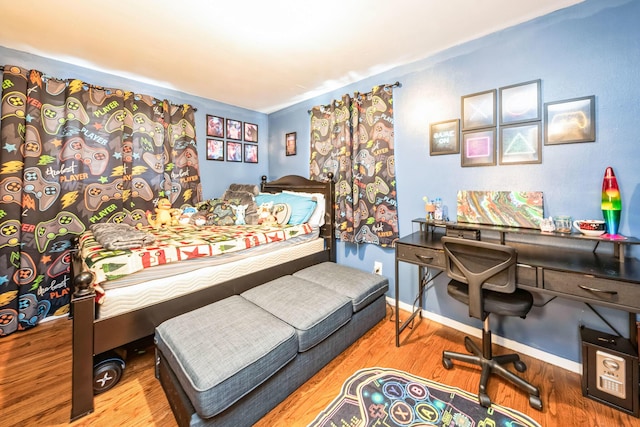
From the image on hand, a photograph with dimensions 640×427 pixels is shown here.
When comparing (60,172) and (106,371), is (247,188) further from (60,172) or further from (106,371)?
(106,371)

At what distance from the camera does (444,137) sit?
221 cm

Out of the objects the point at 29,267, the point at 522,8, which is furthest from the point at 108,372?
the point at 522,8

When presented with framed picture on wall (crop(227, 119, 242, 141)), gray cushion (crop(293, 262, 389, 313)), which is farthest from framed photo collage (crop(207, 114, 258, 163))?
gray cushion (crop(293, 262, 389, 313))

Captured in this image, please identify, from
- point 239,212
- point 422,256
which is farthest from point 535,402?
point 239,212

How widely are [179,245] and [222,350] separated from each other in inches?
33.8

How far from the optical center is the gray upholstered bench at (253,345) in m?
1.22

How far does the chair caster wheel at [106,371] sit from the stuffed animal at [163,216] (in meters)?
1.29

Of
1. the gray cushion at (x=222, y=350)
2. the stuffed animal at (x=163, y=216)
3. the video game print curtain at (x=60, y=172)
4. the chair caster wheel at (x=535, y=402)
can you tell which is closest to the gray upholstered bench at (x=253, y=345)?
the gray cushion at (x=222, y=350)

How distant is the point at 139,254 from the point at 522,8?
9.65 feet

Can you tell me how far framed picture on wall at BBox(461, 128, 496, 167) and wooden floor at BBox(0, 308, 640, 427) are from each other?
1.44 metres

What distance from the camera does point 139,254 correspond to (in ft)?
5.31

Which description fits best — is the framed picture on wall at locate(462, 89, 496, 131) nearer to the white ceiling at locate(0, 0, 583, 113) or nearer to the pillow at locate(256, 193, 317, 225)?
the white ceiling at locate(0, 0, 583, 113)

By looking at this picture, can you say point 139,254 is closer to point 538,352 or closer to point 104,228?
point 104,228

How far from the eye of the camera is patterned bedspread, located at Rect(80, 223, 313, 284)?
5.02ft
